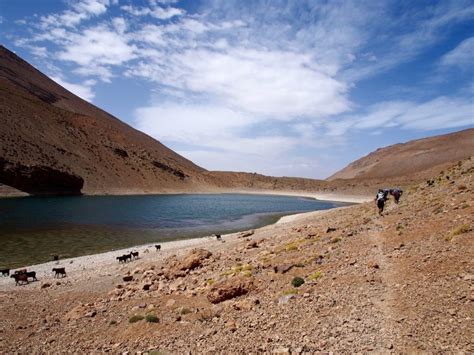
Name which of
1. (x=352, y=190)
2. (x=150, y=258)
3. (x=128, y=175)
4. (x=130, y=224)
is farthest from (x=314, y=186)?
(x=150, y=258)

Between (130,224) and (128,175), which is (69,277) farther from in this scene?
(128,175)

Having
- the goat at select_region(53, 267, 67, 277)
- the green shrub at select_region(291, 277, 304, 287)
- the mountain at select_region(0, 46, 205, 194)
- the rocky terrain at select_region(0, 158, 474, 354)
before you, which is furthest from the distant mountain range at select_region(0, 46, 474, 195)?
the green shrub at select_region(291, 277, 304, 287)

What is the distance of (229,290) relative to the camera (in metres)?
11.6

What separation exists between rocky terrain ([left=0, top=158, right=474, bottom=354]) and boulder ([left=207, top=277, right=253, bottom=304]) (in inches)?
1.6

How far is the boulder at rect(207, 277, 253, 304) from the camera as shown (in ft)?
37.5

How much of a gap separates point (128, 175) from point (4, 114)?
3972 cm

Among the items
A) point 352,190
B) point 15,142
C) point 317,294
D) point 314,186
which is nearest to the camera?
point 317,294

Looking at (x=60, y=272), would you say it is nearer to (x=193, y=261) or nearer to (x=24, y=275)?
(x=24, y=275)

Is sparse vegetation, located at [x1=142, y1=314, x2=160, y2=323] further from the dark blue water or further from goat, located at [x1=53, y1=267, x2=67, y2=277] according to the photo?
the dark blue water

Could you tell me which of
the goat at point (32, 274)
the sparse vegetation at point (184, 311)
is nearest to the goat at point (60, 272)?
the goat at point (32, 274)

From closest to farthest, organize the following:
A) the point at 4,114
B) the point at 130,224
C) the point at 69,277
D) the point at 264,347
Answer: the point at 264,347 < the point at 69,277 < the point at 130,224 < the point at 4,114

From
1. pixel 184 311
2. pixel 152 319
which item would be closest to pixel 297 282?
pixel 184 311

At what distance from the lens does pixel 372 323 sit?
25.1ft

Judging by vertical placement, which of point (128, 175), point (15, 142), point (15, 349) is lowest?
point (15, 349)
